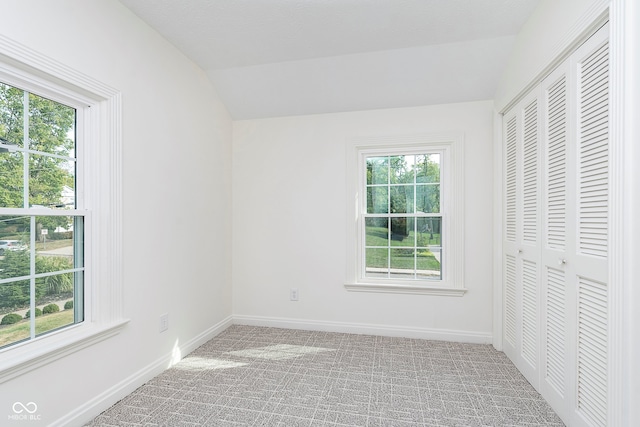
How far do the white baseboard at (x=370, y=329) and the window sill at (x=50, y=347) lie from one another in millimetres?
1585

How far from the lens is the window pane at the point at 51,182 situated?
167cm

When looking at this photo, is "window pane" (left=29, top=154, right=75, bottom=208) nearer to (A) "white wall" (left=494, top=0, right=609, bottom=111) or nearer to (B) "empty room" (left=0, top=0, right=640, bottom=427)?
(B) "empty room" (left=0, top=0, right=640, bottom=427)

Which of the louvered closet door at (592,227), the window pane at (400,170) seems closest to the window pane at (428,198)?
the window pane at (400,170)

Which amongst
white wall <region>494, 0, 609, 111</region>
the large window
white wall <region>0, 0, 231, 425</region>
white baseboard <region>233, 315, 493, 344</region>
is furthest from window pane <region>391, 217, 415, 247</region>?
the large window

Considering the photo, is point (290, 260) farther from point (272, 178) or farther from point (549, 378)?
point (549, 378)

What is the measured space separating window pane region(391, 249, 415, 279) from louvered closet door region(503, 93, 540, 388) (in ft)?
2.67

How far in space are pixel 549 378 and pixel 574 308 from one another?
573 mm

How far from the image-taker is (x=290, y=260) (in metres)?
3.37

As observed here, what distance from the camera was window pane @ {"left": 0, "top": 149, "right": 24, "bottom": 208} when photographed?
59.9 inches

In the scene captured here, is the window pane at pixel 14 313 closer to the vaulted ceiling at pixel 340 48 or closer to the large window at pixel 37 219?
the large window at pixel 37 219

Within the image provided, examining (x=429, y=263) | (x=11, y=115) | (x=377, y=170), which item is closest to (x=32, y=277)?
(x=11, y=115)

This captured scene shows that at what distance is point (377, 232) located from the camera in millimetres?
3281

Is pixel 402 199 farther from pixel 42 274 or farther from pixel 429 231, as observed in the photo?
pixel 42 274

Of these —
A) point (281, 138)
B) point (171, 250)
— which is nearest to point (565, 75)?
point (281, 138)
